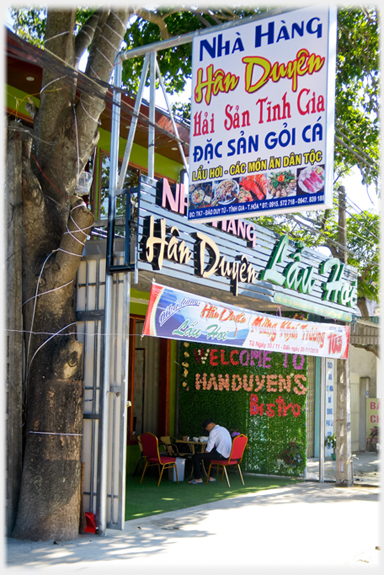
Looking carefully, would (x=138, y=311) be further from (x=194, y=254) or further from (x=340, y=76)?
(x=340, y=76)

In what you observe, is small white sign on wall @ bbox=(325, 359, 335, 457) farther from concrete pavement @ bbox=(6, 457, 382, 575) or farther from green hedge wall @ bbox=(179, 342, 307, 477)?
concrete pavement @ bbox=(6, 457, 382, 575)

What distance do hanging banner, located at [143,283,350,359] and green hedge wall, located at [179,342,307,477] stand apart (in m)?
0.85

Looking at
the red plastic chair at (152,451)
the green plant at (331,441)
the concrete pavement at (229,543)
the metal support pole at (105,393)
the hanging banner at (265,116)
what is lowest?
the green plant at (331,441)

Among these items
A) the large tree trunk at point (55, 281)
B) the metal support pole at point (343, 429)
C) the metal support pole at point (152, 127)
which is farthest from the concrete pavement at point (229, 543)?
the metal support pole at point (152, 127)

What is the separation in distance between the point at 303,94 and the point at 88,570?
5041mm

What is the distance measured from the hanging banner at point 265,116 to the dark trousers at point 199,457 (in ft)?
20.3

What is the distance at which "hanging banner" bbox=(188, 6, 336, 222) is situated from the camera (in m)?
5.95

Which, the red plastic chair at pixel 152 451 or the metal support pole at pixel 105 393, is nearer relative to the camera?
the metal support pole at pixel 105 393

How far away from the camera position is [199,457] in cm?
1203

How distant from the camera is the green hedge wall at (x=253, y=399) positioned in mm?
12883

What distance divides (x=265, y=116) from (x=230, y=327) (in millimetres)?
3725

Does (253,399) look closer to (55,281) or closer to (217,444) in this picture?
(217,444)

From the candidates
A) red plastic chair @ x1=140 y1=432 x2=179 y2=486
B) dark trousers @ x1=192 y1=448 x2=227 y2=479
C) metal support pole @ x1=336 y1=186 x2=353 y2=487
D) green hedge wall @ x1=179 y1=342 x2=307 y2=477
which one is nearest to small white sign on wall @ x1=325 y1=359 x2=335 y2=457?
green hedge wall @ x1=179 y1=342 x2=307 y2=477

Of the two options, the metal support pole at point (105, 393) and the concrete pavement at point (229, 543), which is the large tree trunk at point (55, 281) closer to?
the metal support pole at point (105, 393)
